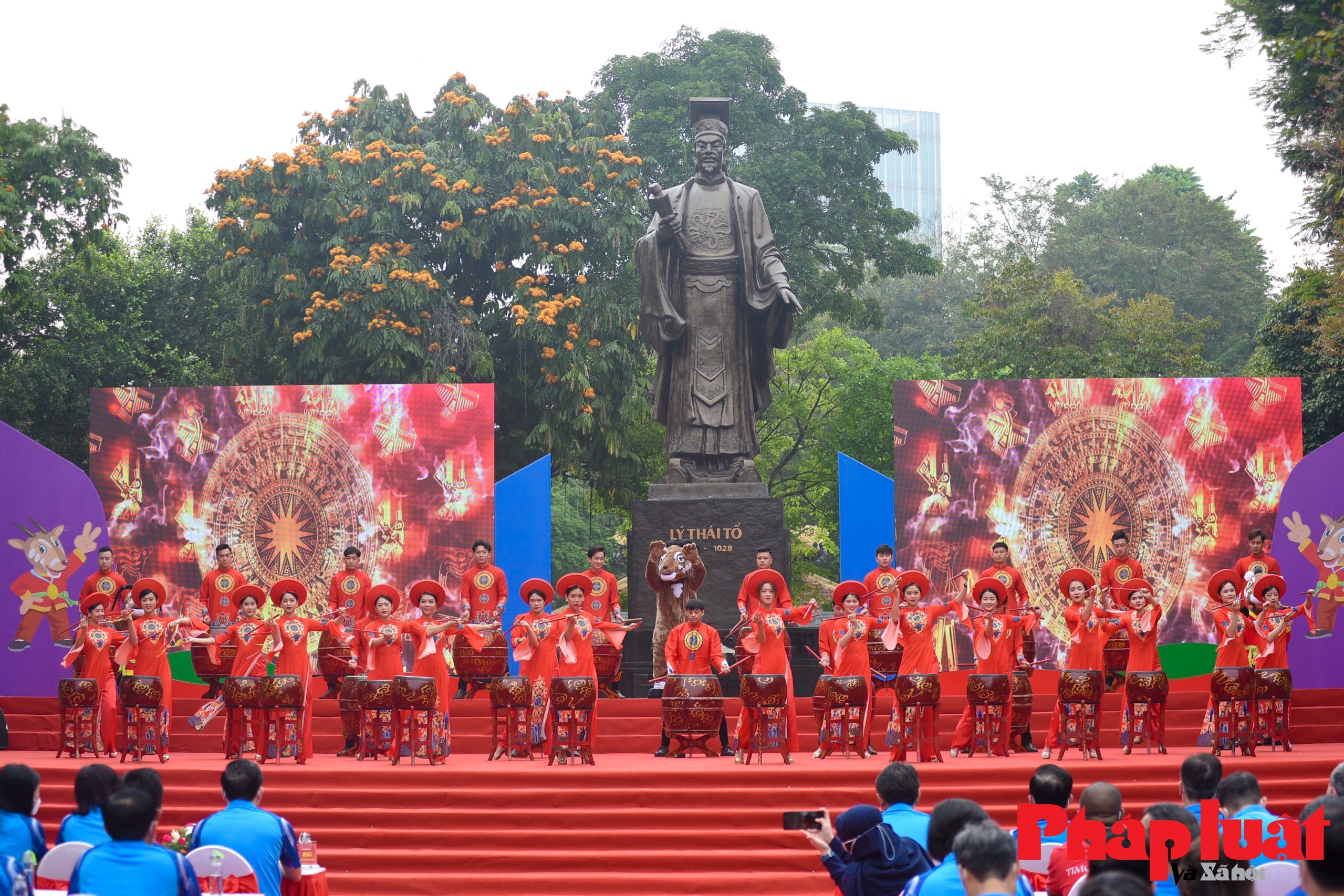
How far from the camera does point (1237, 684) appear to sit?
11.0 meters

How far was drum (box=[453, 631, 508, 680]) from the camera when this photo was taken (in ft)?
43.1

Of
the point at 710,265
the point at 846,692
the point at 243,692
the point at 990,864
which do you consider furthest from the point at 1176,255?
the point at 990,864

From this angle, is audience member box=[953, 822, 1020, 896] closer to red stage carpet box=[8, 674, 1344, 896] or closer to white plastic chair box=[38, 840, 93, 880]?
white plastic chair box=[38, 840, 93, 880]

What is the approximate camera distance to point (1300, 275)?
60.1 feet

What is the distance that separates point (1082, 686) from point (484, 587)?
576 centimetres

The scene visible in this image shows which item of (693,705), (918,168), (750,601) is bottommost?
(693,705)

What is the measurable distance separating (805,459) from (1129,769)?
48.6 ft

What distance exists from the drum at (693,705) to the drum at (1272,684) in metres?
4.31

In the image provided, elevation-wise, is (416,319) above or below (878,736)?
above

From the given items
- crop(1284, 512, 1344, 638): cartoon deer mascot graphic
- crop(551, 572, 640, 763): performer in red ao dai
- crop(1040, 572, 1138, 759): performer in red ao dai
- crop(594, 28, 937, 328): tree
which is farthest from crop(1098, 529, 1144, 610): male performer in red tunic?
crop(594, 28, 937, 328): tree

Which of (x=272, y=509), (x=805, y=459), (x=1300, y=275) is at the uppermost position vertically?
(x=1300, y=275)

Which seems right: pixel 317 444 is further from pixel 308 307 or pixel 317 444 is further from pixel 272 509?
pixel 308 307

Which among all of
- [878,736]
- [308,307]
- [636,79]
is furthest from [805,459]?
[878,736]

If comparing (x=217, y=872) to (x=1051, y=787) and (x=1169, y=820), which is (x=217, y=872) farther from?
(x=1169, y=820)
